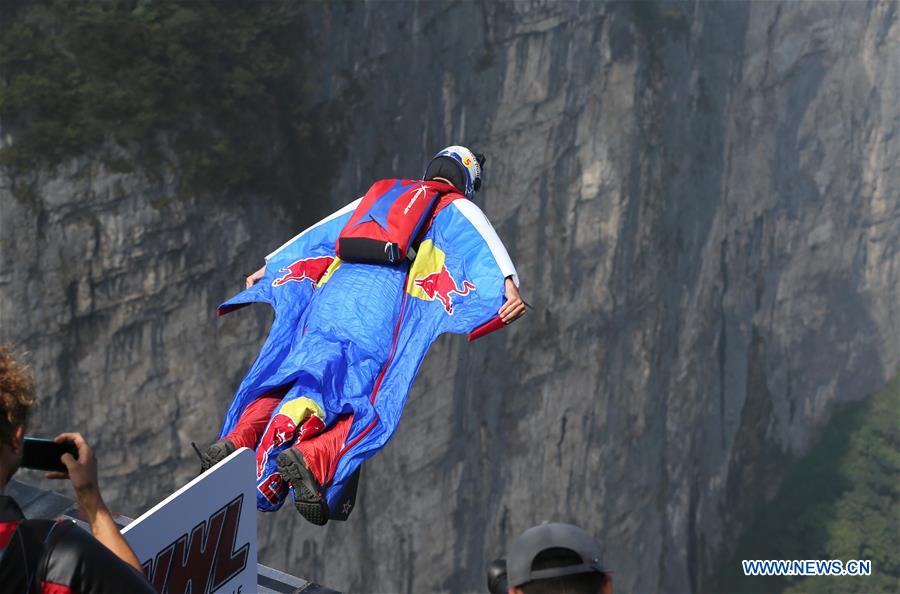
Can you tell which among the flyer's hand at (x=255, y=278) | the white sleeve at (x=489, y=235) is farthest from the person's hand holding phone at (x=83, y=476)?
the flyer's hand at (x=255, y=278)

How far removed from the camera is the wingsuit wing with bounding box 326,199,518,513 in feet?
25.7

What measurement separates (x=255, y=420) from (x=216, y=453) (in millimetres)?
543

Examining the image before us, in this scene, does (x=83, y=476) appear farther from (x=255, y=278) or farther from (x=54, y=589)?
(x=255, y=278)

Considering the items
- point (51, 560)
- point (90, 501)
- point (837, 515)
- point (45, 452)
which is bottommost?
point (837, 515)

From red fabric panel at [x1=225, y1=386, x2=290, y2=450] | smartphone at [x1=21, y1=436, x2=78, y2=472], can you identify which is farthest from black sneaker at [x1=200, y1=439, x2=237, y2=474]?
smartphone at [x1=21, y1=436, x2=78, y2=472]

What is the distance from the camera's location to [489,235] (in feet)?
27.2

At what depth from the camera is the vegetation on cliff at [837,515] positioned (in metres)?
46.2

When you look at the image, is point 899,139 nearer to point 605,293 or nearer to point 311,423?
point 605,293

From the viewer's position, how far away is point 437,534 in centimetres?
3231

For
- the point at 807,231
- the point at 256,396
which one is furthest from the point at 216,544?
the point at 807,231

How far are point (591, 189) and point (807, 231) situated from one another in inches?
608

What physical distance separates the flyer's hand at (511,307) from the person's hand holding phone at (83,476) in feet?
13.6

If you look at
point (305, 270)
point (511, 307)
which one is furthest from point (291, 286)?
point (511, 307)

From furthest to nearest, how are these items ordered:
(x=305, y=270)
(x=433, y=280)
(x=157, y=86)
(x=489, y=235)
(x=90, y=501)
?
1. (x=157, y=86)
2. (x=305, y=270)
3. (x=433, y=280)
4. (x=489, y=235)
5. (x=90, y=501)
